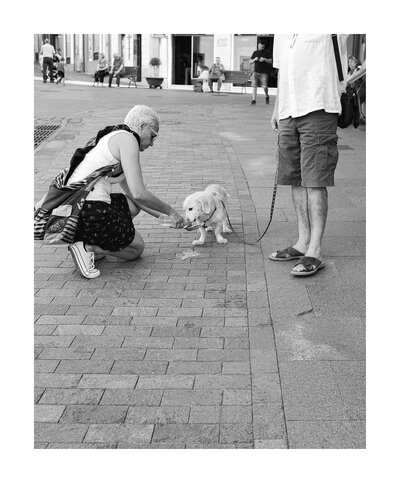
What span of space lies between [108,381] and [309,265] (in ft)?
6.91

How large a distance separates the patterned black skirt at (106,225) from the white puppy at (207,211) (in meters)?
0.56

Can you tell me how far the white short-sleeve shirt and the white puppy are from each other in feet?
3.74

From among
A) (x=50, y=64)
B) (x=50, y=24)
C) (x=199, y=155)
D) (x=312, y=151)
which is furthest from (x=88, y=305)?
(x=50, y=64)

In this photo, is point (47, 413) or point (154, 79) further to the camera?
point (154, 79)

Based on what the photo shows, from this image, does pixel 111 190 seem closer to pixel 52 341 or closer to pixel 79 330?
pixel 79 330

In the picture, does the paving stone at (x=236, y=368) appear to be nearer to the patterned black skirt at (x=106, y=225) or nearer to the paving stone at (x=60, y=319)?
the paving stone at (x=60, y=319)

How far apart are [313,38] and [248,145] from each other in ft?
26.0

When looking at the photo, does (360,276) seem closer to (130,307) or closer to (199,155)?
(130,307)

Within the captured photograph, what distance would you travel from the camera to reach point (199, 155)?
11578mm

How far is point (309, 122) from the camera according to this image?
17.1 ft

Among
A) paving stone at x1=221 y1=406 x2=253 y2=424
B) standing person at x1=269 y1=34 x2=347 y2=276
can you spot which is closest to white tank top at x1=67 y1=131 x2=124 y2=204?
standing person at x1=269 y1=34 x2=347 y2=276

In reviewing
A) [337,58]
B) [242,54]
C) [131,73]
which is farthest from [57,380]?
[131,73]

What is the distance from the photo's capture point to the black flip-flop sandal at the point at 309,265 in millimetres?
5207

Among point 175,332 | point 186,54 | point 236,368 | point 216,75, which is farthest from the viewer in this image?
point 186,54
